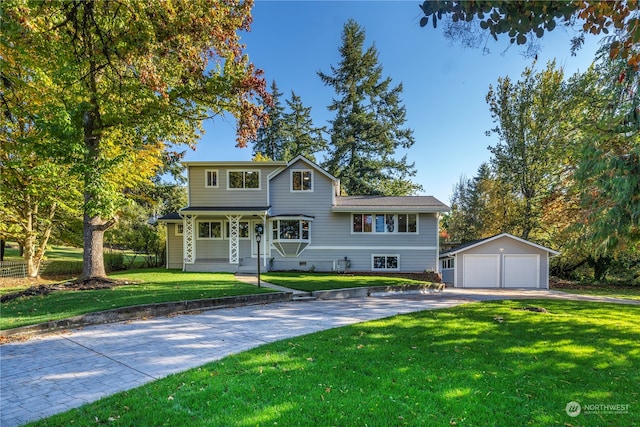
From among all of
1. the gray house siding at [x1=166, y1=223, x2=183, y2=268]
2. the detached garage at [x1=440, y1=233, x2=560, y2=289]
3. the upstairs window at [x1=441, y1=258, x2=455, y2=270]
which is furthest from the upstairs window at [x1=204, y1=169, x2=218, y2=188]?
the upstairs window at [x1=441, y1=258, x2=455, y2=270]

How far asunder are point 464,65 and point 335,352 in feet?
28.5

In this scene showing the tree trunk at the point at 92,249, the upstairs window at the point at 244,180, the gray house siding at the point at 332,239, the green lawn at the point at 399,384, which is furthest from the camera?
the upstairs window at the point at 244,180

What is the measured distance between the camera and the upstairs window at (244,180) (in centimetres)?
1955

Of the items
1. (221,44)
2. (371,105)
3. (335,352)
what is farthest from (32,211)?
(371,105)

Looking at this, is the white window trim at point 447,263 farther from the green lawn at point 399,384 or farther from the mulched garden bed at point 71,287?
the mulched garden bed at point 71,287

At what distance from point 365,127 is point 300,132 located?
8955 mm

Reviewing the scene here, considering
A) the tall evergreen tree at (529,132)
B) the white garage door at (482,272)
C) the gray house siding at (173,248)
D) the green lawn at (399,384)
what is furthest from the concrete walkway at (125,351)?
the tall evergreen tree at (529,132)

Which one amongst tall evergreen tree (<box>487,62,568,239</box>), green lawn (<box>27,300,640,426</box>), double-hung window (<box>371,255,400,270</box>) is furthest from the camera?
tall evergreen tree (<box>487,62,568,239</box>)

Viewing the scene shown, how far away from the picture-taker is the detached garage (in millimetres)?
18047

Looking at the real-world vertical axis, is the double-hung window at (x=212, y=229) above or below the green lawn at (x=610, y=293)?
above

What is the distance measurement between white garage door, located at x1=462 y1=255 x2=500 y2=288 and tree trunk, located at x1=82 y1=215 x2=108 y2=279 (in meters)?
17.8

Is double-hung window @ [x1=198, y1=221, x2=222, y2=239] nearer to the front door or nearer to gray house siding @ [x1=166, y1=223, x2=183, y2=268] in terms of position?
the front door

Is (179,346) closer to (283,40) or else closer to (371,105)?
(283,40)

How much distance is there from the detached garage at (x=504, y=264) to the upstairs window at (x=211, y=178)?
14.6 meters
